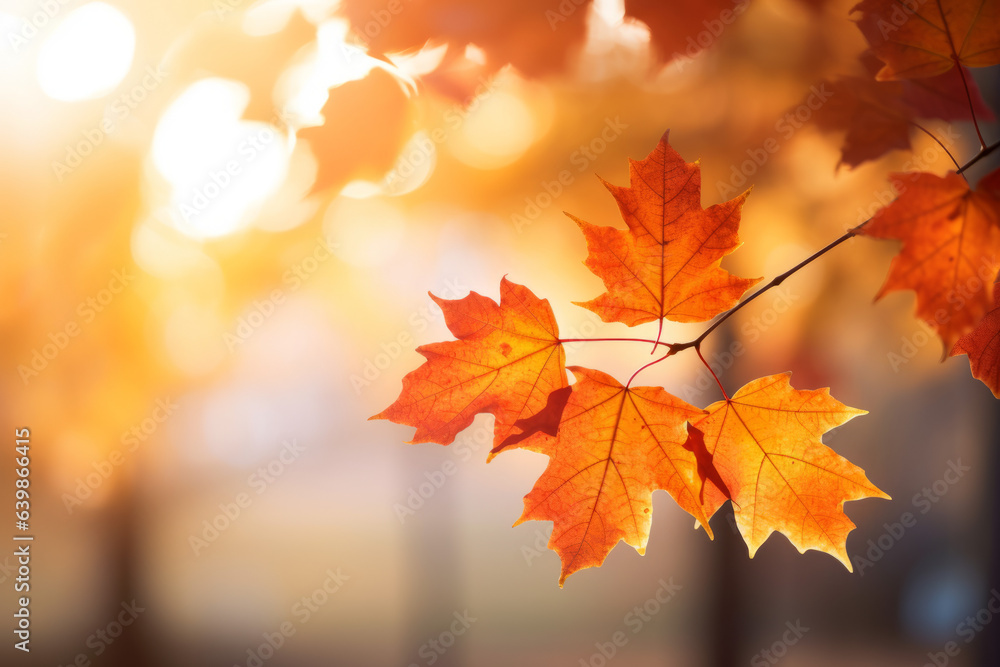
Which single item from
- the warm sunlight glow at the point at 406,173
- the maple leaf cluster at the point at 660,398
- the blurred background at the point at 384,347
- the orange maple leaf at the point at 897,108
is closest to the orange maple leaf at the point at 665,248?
the maple leaf cluster at the point at 660,398

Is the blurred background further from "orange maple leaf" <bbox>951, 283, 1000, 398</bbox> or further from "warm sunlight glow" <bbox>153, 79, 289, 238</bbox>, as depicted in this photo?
"orange maple leaf" <bbox>951, 283, 1000, 398</bbox>

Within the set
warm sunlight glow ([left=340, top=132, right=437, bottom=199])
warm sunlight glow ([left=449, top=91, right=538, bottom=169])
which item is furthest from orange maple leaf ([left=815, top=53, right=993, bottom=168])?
warm sunlight glow ([left=340, top=132, right=437, bottom=199])

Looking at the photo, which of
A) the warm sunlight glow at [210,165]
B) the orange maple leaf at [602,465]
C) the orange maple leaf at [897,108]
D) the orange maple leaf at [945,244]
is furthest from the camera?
the warm sunlight glow at [210,165]

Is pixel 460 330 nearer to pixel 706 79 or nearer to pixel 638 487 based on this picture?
pixel 638 487

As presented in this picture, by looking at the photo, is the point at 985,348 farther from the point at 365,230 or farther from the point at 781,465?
the point at 365,230

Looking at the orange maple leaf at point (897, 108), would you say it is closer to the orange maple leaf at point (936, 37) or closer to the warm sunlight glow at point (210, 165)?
the orange maple leaf at point (936, 37)

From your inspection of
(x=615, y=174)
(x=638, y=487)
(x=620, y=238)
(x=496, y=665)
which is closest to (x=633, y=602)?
(x=496, y=665)
